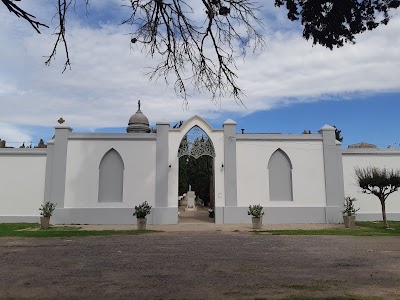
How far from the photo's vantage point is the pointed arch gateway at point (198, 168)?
69.5 feet

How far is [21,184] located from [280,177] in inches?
569

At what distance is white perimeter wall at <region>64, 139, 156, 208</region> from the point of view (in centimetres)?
2025

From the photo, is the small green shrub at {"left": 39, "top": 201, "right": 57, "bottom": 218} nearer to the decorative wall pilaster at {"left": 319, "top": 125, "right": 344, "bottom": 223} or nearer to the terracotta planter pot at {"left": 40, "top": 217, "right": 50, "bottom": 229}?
the terracotta planter pot at {"left": 40, "top": 217, "right": 50, "bottom": 229}

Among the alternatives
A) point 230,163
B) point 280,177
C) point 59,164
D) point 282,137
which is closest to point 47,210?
point 59,164

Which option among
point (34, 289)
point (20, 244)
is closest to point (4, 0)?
point (34, 289)

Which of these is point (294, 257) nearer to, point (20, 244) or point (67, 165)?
point (20, 244)

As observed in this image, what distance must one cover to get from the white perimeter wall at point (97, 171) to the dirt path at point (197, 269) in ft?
27.1

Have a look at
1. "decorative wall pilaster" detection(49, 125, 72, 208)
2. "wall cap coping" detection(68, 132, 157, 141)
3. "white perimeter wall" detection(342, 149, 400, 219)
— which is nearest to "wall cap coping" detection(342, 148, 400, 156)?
"white perimeter wall" detection(342, 149, 400, 219)

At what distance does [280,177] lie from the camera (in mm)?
21203

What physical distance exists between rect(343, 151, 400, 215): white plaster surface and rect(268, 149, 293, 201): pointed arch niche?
3.31 meters

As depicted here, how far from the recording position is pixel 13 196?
20.1 metres

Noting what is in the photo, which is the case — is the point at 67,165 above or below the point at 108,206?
above

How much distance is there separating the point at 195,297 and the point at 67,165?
16.8 m

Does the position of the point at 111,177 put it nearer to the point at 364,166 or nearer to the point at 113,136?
the point at 113,136
